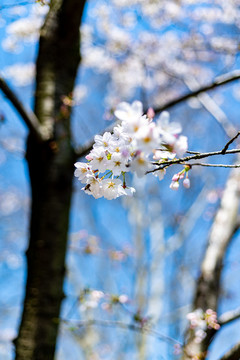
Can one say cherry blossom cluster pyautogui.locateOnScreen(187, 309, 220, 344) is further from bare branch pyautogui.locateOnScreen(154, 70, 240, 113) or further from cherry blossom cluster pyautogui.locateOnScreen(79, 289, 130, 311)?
bare branch pyautogui.locateOnScreen(154, 70, 240, 113)

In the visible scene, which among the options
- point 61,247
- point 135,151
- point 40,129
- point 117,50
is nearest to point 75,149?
point 40,129

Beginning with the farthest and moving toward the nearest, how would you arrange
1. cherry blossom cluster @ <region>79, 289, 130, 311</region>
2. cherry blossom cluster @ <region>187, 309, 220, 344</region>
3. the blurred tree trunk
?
cherry blossom cluster @ <region>79, 289, 130, 311</region>, cherry blossom cluster @ <region>187, 309, 220, 344</region>, the blurred tree trunk

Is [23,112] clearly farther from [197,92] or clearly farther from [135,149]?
[135,149]

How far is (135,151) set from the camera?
684 millimetres

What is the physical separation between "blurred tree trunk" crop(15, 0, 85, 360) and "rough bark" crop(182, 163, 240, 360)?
2.54 feet

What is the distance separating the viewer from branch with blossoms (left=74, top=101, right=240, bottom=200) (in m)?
0.66

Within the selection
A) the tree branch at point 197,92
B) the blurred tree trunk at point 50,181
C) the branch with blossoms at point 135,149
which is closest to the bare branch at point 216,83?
the tree branch at point 197,92

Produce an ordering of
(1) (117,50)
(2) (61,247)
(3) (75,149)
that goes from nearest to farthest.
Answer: (2) (61,247) < (3) (75,149) < (1) (117,50)

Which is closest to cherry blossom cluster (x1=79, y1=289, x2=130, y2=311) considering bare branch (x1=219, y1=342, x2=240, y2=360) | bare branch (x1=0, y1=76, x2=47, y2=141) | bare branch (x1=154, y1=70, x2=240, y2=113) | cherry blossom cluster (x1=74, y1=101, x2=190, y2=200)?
bare branch (x1=219, y1=342, x2=240, y2=360)

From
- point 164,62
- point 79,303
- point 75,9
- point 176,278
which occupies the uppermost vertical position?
point 75,9

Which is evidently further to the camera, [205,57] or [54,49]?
[205,57]

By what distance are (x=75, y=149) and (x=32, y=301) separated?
91cm

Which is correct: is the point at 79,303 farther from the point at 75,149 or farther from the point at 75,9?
the point at 75,9

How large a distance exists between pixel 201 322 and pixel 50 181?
1169 mm
